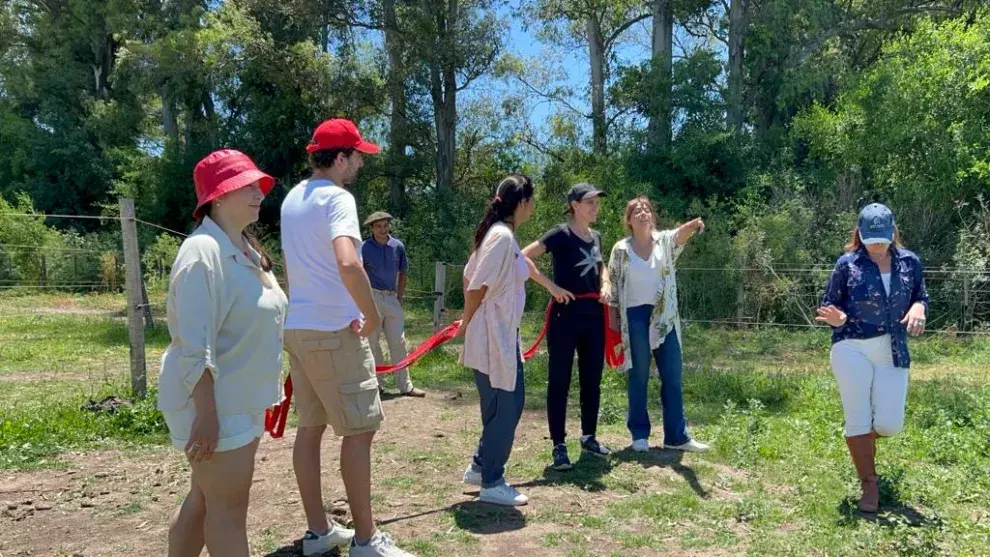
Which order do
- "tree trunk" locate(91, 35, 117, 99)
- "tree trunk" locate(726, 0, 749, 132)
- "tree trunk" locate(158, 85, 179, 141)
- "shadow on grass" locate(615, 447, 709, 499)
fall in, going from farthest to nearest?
1. "tree trunk" locate(91, 35, 117, 99)
2. "tree trunk" locate(158, 85, 179, 141)
3. "tree trunk" locate(726, 0, 749, 132)
4. "shadow on grass" locate(615, 447, 709, 499)

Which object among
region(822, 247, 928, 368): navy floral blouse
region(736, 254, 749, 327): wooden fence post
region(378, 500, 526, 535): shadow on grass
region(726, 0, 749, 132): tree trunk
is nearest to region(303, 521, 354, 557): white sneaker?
region(378, 500, 526, 535): shadow on grass

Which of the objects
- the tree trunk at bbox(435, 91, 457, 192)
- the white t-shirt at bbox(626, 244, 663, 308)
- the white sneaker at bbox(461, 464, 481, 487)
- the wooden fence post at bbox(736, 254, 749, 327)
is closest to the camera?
the white sneaker at bbox(461, 464, 481, 487)

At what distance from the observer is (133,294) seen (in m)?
6.59

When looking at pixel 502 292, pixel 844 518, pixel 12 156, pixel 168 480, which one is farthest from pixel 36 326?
pixel 12 156

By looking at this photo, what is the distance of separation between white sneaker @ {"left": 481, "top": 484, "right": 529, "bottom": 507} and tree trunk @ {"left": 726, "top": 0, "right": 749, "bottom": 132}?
661 inches

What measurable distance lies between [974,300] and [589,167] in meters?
11.2

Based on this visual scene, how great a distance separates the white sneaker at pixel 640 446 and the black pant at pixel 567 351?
65 centimetres

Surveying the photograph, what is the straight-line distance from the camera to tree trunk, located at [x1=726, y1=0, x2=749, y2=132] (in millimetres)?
Answer: 19531

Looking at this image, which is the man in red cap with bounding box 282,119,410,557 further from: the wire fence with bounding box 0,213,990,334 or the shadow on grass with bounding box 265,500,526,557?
the wire fence with bounding box 0,213,990,334

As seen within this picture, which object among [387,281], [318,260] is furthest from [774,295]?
[318,260]

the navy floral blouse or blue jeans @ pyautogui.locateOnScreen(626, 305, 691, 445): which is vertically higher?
the navy floral blouse

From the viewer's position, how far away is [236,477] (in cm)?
265

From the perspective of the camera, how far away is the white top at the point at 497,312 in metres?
4.30

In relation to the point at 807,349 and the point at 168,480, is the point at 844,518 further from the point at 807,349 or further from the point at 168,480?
the point at 807,349
